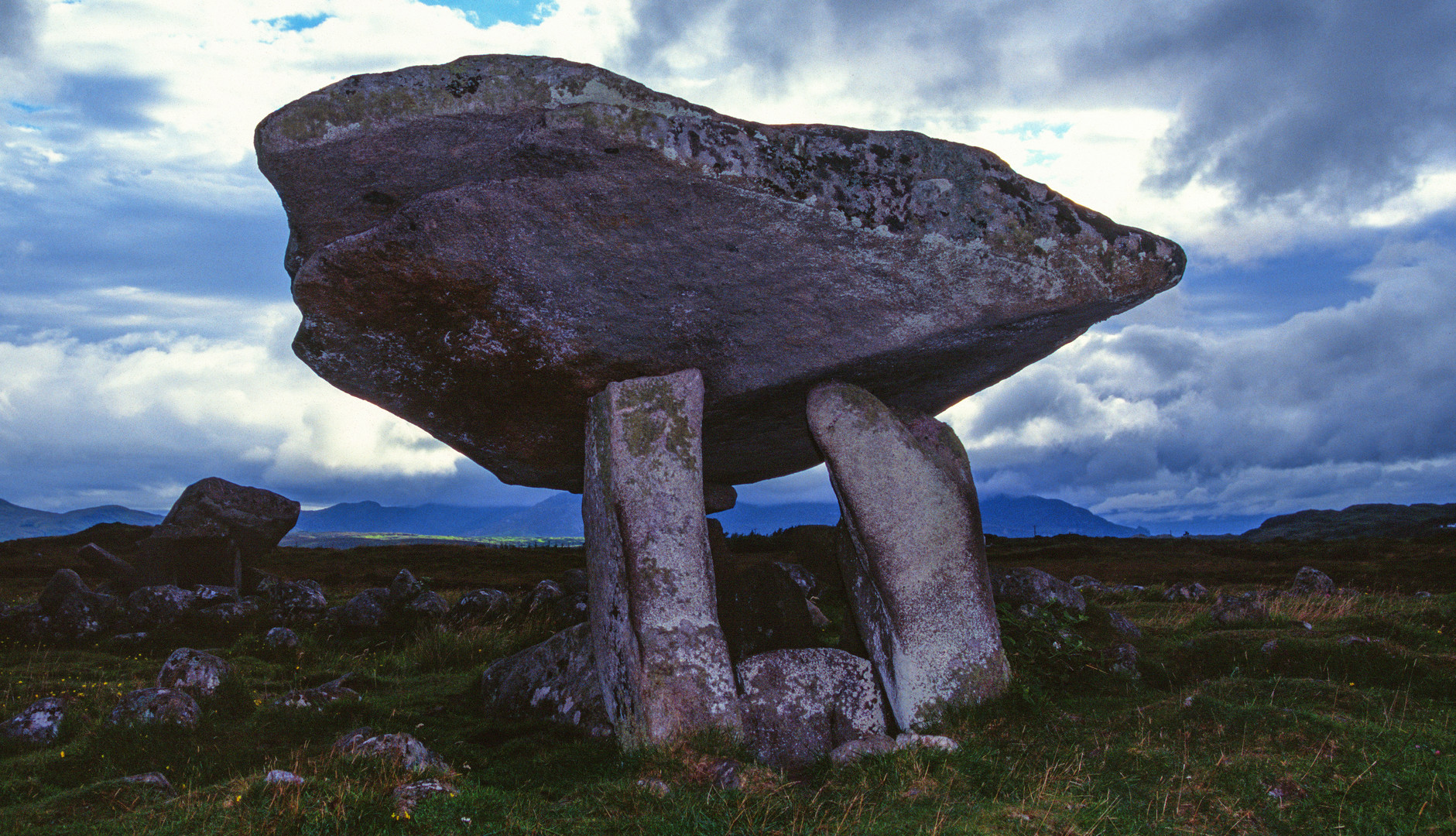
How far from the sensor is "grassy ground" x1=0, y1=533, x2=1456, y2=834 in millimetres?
5504

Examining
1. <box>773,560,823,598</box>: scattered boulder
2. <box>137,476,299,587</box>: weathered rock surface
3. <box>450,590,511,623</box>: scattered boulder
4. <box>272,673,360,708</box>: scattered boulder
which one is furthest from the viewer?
<box>137,476,299,587</box>: weathered rock surface

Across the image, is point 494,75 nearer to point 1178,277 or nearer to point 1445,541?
point 1178,277

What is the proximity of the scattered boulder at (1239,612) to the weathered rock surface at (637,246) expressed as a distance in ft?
21.5

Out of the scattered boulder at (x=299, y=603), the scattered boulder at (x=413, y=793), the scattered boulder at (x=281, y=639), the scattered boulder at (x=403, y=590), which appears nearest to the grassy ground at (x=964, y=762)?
the scattered boulder at (x=413, y=793)

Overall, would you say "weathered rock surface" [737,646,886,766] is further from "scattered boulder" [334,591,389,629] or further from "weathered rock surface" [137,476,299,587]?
"weathered rock surface" [137,476,299,587]

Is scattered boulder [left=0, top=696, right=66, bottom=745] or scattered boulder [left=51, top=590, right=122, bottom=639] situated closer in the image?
scattered boulder [left=0, top=696, right=66, bottom=745]

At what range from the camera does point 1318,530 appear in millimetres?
79500

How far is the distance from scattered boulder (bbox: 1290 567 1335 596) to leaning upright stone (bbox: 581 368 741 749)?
1639cm

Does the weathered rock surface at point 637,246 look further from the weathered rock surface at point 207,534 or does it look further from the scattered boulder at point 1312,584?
the weathered rock surface at point 207,534

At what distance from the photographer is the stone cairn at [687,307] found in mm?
7449

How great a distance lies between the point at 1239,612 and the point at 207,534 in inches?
854

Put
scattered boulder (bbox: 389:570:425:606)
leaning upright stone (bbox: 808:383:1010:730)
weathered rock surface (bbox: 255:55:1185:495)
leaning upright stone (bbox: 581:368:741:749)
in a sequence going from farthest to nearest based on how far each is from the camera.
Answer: scattered boulder (bbox: 389:570:425:606)
leaning upright stone (bbox: 808:383:1010:730)
leaning upright stone (bbox: 581:368:741:749)
weathered rock surface (bbox: 255:55:1185:495)

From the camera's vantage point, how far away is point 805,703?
8.52 m

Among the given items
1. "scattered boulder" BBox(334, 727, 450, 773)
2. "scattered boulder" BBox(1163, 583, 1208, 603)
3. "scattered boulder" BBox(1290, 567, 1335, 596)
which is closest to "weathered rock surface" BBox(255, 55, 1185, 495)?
"scattered boulder" BBox(334, 727, 450, 773)
